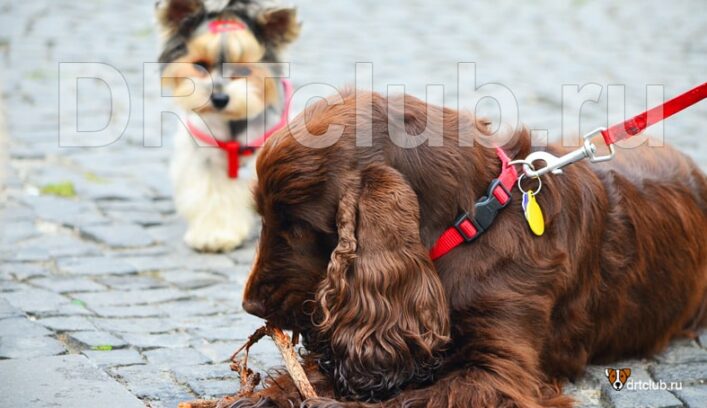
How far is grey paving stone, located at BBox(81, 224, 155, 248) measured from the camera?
5850mm

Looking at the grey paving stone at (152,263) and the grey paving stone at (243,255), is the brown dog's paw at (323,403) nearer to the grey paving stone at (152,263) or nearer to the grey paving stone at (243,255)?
the grey paving stone at (152,263)

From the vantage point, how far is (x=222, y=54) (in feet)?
20.6

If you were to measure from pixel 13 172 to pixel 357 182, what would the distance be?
425 cm

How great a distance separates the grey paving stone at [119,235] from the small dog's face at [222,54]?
0.88 metres

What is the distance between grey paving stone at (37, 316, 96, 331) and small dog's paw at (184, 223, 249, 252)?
1.45m

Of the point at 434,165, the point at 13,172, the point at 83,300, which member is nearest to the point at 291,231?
the point at 434,165

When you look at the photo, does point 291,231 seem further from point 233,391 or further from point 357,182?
point 233,391

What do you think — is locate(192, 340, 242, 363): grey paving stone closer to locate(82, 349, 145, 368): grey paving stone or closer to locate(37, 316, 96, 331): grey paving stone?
locate(82, 349, 145, 368): grey paving stone

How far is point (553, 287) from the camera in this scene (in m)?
3.61

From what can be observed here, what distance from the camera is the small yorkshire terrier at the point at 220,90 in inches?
247

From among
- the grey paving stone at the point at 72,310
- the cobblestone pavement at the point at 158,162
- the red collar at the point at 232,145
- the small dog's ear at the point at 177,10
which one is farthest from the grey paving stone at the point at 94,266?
the small dog's ear at the point at 177,10

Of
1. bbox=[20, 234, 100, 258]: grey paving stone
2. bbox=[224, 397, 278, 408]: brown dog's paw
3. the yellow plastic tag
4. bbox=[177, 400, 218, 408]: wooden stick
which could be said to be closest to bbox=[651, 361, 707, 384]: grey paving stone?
the yellow plastic tag

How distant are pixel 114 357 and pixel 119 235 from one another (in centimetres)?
195

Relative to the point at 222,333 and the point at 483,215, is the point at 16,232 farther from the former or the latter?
the point at 483,215
